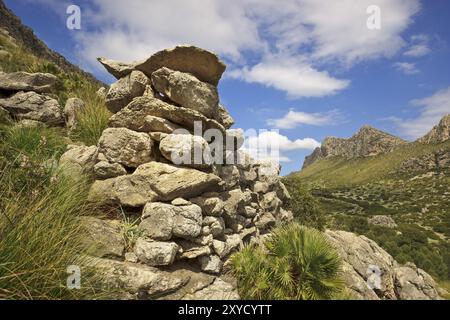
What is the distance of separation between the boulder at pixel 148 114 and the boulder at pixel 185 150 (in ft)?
2.27

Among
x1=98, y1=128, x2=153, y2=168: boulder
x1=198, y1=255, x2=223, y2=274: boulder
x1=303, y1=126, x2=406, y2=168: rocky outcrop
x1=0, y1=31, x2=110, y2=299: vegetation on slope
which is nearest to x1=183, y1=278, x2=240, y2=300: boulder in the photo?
x1=198, y1=255, x2=223, y2=274: boulder

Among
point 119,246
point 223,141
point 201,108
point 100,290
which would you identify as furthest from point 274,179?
point 100,290

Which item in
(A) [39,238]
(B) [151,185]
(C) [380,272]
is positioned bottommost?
(C) [380,272]

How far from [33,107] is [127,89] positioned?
116 inches

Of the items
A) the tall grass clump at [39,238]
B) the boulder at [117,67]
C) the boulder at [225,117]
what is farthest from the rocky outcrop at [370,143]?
the tall grass clump at [39,238]

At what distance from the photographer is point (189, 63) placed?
7.44 meters

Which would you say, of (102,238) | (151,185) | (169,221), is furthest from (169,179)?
(102,238)

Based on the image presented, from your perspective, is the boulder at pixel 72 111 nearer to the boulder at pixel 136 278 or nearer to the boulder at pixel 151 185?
the boulder at pixel 151 185

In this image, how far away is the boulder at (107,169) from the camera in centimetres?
675

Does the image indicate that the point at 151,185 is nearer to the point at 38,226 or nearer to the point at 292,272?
the point at 38,226

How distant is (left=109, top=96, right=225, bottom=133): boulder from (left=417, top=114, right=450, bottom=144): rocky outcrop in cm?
14208

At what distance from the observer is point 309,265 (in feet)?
20.0

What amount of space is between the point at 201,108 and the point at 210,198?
2.22 m
